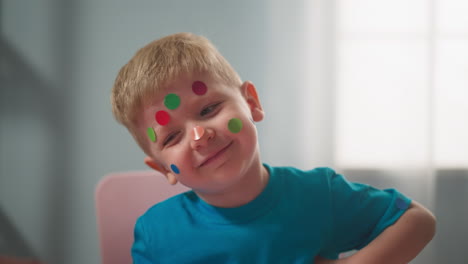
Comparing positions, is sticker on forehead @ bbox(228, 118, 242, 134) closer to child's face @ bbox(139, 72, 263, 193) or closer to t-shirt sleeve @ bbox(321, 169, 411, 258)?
child's face @ bbox(139, 72, 263, 193)

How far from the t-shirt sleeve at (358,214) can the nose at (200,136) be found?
25 centimetres

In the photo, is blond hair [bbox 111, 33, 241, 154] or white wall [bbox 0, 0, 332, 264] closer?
blond hair [bbox 111, 33, 241, 154]

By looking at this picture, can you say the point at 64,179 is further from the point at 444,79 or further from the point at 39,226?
the point at 444,79

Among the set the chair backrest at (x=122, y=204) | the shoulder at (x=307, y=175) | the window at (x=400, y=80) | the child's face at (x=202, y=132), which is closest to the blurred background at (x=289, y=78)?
the window at (x=400, y=80)

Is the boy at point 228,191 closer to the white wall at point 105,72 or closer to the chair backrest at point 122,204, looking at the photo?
the chair backrest at point 122,204

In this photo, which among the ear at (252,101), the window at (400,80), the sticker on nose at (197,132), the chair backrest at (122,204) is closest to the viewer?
the sticker on nose at (197,132)

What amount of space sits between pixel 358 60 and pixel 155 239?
3.61 feet

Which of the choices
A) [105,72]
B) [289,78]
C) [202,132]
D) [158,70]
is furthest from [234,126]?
[105,72]

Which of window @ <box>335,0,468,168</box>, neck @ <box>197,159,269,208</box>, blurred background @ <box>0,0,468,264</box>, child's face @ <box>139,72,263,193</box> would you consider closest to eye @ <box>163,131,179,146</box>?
child's face @ <box>139,72,263,193</box>

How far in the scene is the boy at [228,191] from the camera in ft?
1.92

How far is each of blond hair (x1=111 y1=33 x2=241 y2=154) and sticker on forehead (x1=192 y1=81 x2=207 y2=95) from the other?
2cm

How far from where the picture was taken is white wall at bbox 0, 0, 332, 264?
4.80ft

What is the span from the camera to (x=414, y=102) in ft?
4.79

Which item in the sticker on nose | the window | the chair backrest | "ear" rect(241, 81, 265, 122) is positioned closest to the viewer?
the sticker on nose
